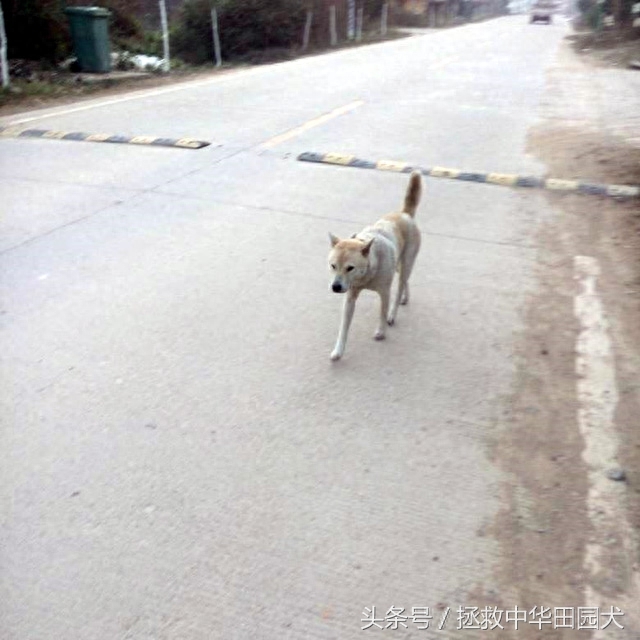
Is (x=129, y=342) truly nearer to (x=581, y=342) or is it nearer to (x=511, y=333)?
(x=511, y=333)

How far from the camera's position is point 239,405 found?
145 inches

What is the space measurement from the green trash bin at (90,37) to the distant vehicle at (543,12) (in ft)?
145

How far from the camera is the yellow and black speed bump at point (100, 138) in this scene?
30.0ft

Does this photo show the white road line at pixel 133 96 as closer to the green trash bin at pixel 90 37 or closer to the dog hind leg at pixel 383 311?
the green trash bin at pixel 90 37

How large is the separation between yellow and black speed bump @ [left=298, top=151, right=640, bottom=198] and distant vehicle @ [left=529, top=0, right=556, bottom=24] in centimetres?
5053

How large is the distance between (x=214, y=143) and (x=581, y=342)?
6.07 meters

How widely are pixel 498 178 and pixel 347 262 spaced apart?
4.55 metres

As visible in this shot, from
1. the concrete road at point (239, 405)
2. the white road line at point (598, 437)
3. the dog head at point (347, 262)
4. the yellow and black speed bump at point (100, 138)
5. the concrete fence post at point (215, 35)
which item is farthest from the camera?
the concrete fence post at point (215, 35)

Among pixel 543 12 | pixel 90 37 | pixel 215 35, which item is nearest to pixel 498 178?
pixel 90 37

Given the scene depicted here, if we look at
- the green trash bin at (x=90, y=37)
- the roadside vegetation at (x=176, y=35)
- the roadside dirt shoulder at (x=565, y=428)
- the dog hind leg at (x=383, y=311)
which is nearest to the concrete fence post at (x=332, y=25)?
the roadside vegetation at (x=176, y=35)

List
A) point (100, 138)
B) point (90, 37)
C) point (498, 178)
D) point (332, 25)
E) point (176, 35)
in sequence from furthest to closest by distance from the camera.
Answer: point (332, 25)
point (176, 35)
point (90, 37)
point (100, 138)
point (498, 178)

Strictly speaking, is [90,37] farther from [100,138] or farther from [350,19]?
[350,19]

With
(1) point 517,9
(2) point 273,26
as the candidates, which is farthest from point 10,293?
(1) point 517,9

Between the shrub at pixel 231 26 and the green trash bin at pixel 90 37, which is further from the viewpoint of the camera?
the shrub at pixel 231 26
